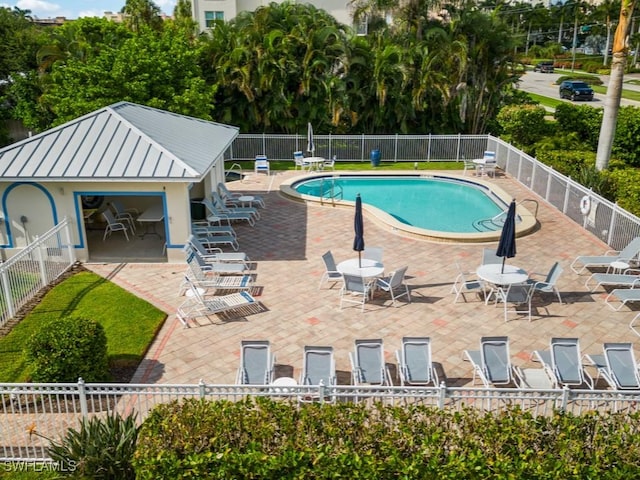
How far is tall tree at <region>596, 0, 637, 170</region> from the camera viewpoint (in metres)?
19.5

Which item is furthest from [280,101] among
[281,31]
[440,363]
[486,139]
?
[440,363]

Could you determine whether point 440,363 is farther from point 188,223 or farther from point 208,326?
point 188,223

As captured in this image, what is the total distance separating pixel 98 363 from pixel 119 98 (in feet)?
59.8

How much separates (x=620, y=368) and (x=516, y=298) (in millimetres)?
3288

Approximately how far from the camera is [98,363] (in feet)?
33.4

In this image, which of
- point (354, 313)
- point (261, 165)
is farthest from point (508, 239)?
point (261, 165)

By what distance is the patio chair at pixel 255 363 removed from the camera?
10.1 meters

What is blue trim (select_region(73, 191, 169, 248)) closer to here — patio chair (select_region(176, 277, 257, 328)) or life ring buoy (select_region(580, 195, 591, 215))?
patio chair (select_region(176, 277, 257, 328))

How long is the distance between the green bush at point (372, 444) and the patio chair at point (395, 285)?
241 inches

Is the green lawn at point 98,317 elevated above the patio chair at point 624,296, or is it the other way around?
the patio chair at point 624,296

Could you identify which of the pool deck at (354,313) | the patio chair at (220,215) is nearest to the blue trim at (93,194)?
the pool deck at (354,313)

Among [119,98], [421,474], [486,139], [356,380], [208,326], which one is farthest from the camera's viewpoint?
[486,139]

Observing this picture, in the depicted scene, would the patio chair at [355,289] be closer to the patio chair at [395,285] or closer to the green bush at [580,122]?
the patio chair at [395,285]

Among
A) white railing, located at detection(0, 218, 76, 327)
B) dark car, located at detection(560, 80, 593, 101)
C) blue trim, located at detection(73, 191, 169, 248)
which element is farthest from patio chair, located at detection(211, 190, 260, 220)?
dark car, located at detection(560, 80, 593, 101)
